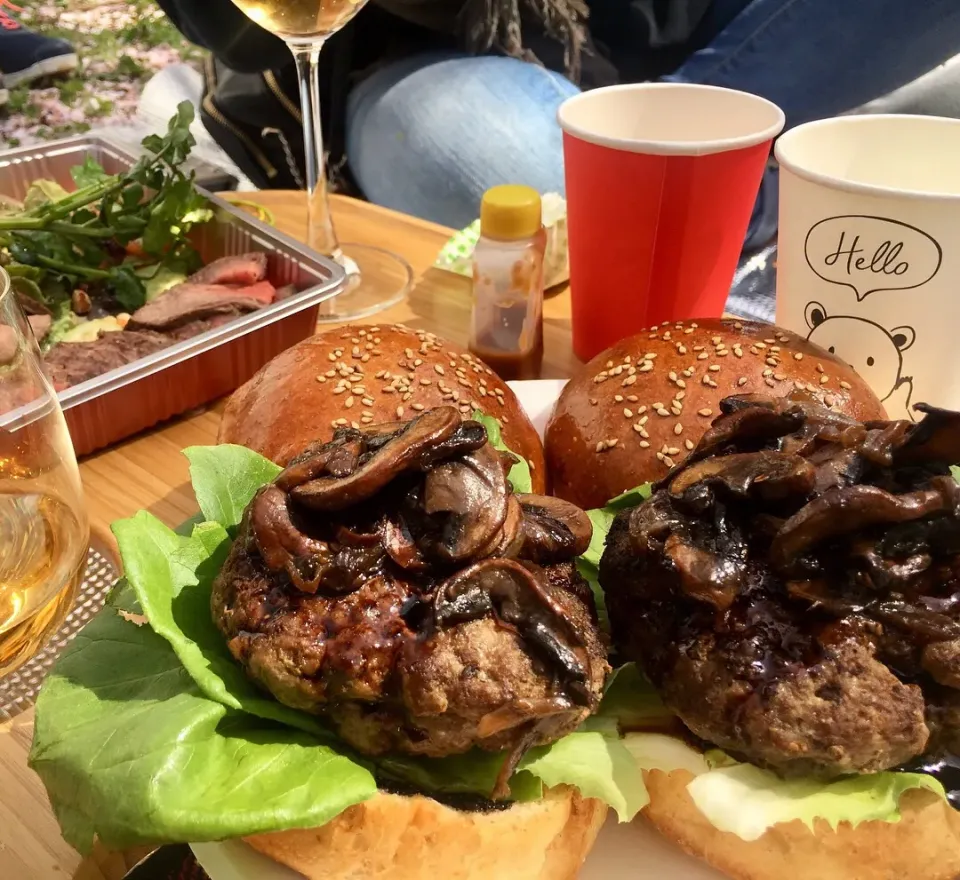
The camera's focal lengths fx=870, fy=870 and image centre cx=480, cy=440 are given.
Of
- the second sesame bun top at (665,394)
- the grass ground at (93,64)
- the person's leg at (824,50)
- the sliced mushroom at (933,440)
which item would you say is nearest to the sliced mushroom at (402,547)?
the sliced mushroom at (933,440)

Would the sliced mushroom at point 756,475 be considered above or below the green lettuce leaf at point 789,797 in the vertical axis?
above

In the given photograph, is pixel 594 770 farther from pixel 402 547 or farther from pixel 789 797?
pixel 402 547

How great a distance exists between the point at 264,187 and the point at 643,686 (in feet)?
11.9

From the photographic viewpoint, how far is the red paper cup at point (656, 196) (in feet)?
5.99

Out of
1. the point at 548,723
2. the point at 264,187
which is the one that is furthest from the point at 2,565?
the point at 264,187

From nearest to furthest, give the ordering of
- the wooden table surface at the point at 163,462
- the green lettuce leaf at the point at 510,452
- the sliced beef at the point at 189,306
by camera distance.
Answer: the wooden table surface at the point at 163,462 → the green lettuce leaf at the point at 510,452 → the sliced beef at the point at 189,306

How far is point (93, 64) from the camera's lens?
4.83m

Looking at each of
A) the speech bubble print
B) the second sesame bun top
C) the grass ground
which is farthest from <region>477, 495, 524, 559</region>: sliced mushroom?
the grass ground

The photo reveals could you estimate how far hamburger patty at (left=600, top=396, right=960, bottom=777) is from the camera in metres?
0.90

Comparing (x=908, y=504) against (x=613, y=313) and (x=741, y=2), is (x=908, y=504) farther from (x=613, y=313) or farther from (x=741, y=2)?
(x=741, y=2)

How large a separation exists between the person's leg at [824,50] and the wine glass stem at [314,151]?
1740 mm

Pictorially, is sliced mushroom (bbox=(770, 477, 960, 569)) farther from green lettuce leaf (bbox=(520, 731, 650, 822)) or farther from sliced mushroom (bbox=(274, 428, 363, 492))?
sliced mushroom (bbox=(274, 428, 363, 492))

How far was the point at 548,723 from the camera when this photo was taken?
2.99 ft

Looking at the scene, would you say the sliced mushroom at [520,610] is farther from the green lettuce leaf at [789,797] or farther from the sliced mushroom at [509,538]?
the green lettuce leaf at [789,797]
